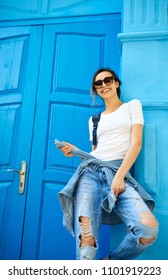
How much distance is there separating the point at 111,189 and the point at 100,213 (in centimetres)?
19

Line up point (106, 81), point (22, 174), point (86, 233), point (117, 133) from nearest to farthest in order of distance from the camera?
1. point (86, 233)
2. point (117, 133)
3. point (106, 81)
4. point (22, 174)

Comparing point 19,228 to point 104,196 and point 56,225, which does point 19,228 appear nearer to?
point 56,225

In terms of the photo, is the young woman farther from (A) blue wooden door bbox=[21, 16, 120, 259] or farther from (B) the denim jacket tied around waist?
(A) blue wooden door bbox=[21, 16, 120, 259]

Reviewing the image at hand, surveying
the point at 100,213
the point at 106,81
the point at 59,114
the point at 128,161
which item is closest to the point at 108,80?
the point at 106,81

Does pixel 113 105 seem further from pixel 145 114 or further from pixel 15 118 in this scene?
pixel 15 118

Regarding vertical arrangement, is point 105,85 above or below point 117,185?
above

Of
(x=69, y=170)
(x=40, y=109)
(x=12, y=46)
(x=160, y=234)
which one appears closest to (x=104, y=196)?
(x=160, y=234)

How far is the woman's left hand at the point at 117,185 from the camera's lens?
1.71 meters

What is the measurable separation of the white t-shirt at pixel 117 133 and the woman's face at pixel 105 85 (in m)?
0.19

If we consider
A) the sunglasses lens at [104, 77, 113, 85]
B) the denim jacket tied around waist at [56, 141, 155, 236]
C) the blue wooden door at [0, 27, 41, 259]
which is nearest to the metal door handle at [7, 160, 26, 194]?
the blue wooden door at [0, 27, 41, 259]

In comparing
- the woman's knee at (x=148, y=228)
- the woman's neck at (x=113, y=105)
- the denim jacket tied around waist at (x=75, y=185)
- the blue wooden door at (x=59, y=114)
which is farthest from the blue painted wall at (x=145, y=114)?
the woman's knee at (x=148, y=228)

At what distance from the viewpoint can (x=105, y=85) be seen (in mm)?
2154

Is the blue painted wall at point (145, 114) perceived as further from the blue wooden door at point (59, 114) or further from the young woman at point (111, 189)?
the young woman at point (111, 189)

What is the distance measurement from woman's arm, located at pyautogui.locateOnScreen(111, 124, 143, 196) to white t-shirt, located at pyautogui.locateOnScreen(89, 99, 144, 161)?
0.07 m
